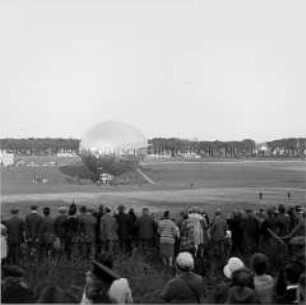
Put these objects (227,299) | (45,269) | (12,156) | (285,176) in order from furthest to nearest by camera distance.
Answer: (12,156) < (285,176) < (45,269) < (227,299)

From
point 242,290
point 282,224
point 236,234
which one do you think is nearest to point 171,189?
point 236,234

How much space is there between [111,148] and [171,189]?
286 centimetres

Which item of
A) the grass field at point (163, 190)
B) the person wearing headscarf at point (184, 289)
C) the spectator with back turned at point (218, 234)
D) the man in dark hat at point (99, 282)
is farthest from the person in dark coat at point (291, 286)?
the spectator with back turned at point (218, 234)

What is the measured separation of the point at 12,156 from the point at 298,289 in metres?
24.6

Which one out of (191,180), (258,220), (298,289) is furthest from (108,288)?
(191,180)

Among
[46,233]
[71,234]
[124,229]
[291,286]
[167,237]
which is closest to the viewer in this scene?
[291,286]

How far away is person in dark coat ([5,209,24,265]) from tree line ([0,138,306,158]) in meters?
16.6

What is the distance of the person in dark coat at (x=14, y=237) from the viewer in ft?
39.3

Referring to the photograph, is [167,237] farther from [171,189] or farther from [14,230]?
[171,189]

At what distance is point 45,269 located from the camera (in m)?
10.9

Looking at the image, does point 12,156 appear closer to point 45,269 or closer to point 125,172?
point 125,172

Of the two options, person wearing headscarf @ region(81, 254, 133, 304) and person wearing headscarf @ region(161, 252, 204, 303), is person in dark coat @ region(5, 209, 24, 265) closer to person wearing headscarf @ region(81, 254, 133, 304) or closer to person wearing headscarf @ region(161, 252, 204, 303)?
person wearing headscarf @ region(81, 254, 133, 304)

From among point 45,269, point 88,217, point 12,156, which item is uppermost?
point 12,156

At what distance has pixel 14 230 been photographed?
12.1m
